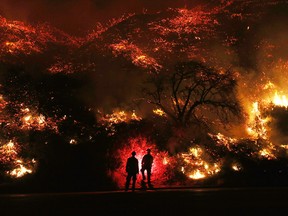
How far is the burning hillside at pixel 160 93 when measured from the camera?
25047 mm

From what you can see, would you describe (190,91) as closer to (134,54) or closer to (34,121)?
(134,54)

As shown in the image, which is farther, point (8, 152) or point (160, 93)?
point (160, 93)

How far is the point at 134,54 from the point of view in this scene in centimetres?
3688

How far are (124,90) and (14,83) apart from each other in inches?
362

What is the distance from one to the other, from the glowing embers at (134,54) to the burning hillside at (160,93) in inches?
4.5

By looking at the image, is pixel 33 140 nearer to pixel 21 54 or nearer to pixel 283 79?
pixel 21 54

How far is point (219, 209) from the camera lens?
11.2m

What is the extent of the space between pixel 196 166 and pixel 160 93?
25.8 ft

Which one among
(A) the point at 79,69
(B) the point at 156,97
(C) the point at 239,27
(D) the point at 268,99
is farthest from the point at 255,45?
(A) the point at 79,69

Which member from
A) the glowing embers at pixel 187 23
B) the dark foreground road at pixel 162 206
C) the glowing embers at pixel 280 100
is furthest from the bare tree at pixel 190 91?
the dark foreground road at pixel 162 206

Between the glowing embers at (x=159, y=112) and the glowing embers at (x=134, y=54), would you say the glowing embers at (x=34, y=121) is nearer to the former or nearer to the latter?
the glowing embers at (x=159, y=112)

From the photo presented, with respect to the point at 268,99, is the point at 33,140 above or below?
below

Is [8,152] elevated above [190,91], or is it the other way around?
[190,91]

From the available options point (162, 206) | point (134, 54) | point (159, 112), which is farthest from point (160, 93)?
point (162, 206)
